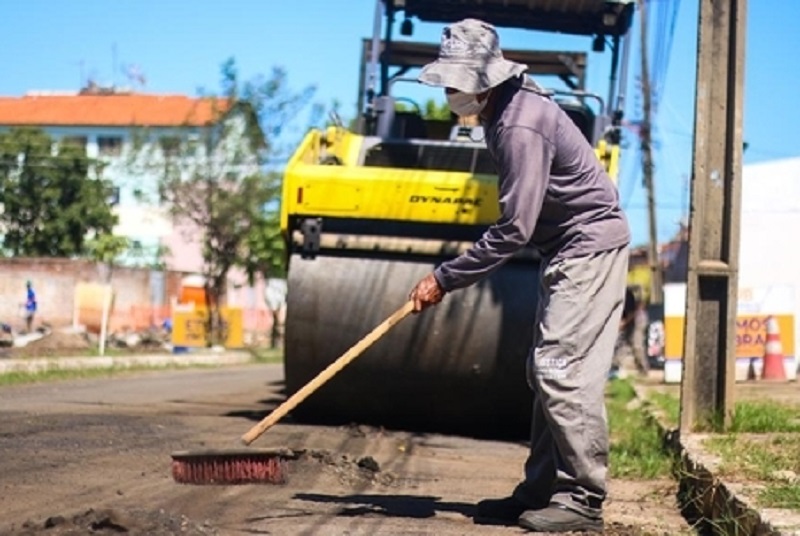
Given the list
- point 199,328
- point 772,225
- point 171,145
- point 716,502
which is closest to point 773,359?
point 716,502

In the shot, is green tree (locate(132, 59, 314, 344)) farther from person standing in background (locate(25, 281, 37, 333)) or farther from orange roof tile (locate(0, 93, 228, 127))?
orange roof tile (locate(0, 93, 228, 127))

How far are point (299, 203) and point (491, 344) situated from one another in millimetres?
1497

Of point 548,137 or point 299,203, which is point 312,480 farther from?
point 299,203

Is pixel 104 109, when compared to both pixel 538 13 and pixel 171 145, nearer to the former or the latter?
pixel 171 145

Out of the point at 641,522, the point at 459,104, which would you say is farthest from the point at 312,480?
the point at 459,104

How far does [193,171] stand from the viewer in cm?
3662

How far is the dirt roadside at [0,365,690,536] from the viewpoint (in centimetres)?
451

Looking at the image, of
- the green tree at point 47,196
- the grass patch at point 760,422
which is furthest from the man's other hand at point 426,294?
the green tree at point 47,196

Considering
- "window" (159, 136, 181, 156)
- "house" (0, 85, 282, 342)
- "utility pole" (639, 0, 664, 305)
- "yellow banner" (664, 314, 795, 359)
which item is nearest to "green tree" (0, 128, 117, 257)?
"house" (0, 85, 282, 342)

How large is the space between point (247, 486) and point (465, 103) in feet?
6.03

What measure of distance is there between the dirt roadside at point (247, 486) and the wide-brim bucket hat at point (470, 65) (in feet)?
5.35

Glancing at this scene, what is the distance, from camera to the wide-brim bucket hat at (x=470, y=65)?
479 cm

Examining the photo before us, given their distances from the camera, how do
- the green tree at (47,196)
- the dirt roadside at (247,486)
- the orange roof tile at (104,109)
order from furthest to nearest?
the orange roof tile at (104,109) < the green tree at (47,196) < the dirt roadside at (247,486)

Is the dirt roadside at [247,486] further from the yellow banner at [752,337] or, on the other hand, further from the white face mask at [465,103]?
the yellow banner at [752,337]
